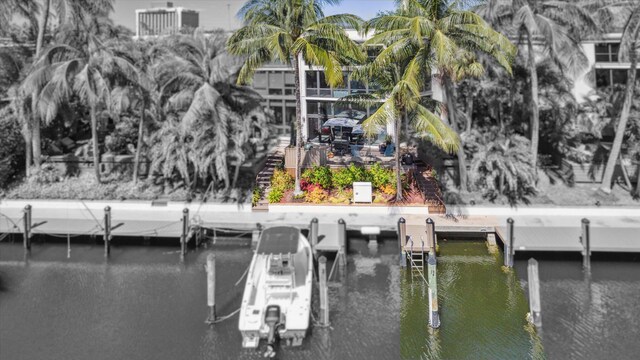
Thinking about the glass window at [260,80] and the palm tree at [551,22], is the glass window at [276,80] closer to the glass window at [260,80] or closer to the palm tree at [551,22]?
the glass window at [260,80]

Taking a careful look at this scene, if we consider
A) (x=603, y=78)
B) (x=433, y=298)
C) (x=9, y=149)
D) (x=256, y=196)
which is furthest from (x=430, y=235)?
(x=9, y=149)

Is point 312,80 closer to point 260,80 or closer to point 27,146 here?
point 260,80

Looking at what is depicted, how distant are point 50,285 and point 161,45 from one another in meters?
16.0

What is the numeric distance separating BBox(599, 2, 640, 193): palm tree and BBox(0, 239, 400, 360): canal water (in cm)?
1410

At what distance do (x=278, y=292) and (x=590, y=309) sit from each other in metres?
11.3

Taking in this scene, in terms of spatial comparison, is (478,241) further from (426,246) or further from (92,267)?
(92,267)

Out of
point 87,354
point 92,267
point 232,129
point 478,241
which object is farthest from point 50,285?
point 478,241

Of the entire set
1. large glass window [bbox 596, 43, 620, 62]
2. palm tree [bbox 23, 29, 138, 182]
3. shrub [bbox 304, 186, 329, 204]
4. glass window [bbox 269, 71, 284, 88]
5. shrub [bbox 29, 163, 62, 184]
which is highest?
large glass window [bbox 596, 43, 620, 62]

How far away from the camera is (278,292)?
59.3ft

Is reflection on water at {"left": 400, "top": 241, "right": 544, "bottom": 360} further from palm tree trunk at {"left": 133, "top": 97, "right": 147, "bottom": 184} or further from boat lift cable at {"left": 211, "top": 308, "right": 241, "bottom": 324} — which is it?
palm tree trunk at {"left": 133, "top": 97, "right": 147, "bottom": 184}

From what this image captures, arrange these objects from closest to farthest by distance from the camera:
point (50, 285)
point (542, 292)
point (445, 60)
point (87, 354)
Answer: point (87, 354) < point (542, 292) < point (50, 285) < point (445, 60)

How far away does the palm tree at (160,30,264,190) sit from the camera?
2864cm

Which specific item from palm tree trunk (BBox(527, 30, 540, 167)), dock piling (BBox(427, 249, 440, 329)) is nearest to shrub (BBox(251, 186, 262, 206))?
dock piling (BBox(427, 249, 440, 329))

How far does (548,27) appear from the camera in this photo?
2686 cm
